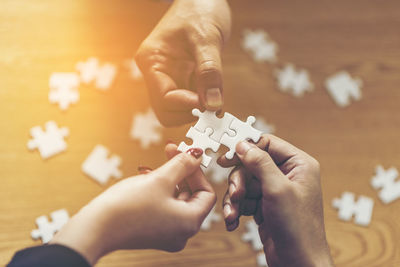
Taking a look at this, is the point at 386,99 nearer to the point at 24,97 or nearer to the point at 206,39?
the point at 206,39

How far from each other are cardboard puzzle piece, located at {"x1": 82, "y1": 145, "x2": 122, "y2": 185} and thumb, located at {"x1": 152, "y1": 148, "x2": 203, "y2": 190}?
0.41 metres

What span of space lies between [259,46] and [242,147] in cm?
60

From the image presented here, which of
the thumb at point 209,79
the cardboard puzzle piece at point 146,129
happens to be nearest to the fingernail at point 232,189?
the thumb at point 209,79

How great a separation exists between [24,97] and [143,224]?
2.52ft

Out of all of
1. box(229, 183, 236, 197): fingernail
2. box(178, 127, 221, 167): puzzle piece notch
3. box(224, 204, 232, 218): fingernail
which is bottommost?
box(224, 204, 232, 218): fingernail

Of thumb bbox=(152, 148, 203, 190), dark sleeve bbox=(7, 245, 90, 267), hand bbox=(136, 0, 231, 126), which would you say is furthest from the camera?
hand bbox=(136, 0, 231, 126)

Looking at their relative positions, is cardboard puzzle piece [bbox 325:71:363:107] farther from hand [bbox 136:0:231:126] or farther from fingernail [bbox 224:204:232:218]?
fingernail [bbox 224:204:232:218]

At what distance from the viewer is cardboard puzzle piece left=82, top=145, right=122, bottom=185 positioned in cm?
120

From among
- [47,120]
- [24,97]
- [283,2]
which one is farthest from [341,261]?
[24,97]

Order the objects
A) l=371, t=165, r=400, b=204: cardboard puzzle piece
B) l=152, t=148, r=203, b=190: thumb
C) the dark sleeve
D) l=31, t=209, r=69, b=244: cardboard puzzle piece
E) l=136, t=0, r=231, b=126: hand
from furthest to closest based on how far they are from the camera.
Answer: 1. l=371, t=165, r=400, b=204: cardboard puzzle piece
2. l=31, t=209, r=69, b=244: cardboard puzzle piece
3. l=136, t=0, r=231, b=126: hand
4. l=152, t=148, r=203, b=190: thumb
5. the dark sleeve

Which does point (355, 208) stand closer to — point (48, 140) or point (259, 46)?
point (259, 46)

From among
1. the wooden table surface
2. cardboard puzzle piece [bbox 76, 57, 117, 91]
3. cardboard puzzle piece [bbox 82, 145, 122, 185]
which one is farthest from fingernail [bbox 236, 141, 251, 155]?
cardboard puzzle piece [bbox 76, 57, 117, 91]

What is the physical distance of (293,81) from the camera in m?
1.33

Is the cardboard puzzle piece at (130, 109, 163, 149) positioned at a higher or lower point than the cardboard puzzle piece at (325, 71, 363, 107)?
lower
